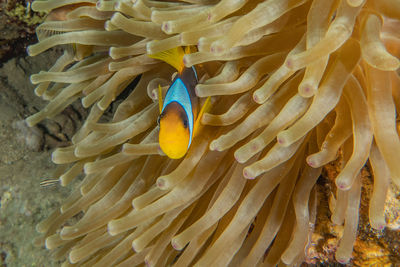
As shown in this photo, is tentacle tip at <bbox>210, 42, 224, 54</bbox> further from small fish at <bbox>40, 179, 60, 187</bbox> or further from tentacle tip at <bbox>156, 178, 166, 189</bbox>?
small fish at <bbox>40, 179, 60, 187</bbox>

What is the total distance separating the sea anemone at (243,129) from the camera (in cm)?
105

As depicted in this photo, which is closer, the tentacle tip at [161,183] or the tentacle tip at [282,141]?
the tentacle tip at [282,141]

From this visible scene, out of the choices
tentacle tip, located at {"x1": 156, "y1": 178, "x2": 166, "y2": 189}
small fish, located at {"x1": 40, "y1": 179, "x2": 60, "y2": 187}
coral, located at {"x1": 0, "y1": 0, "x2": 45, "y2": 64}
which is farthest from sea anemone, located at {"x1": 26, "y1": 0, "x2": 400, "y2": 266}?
coral, located at {"x1": 0, "y1": 0, "x2": 45, "y2": 64}

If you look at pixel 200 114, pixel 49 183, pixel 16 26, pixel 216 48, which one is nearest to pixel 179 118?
pixel 200 114

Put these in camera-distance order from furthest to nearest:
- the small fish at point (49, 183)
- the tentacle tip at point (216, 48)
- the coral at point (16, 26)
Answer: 1. the coral at point (16, 26)
2. the small fish at point (49, 183)
3. the tentacle tip at point (216, 48)

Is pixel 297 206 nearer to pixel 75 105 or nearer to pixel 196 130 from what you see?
pixel 196 130

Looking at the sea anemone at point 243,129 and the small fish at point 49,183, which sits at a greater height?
the sea anemone at point 243,129

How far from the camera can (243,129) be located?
118 cm

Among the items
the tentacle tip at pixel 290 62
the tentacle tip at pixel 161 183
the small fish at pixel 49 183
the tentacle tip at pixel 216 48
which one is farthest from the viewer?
the small fish at pixel 49 183

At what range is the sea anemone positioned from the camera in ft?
3.43

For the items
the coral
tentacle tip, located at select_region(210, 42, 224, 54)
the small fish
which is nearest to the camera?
tentacle tip, located at select_region(210, 42, 224, 54)

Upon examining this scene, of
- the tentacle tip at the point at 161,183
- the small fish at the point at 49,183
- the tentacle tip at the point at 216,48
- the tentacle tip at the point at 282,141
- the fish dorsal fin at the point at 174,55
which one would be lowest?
the small fish at the point at 49,183

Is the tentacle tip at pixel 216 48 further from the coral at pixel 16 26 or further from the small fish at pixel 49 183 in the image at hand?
the coral at pixel 16 26

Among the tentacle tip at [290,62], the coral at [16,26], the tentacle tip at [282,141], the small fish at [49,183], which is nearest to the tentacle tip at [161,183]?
the tentacle tip at [282,141]
